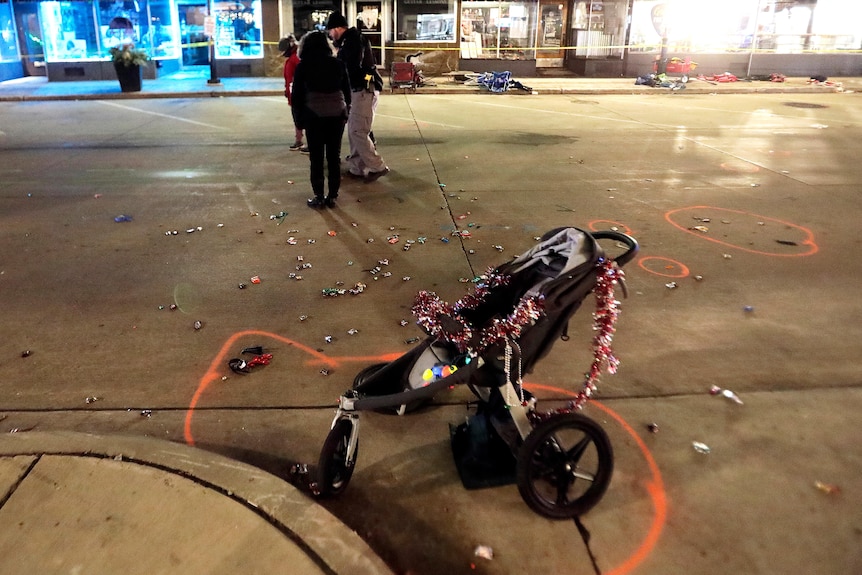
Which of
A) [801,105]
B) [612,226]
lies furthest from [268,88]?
[612,226]

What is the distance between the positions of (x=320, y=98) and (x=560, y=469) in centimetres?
522

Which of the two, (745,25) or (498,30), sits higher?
(745,25)

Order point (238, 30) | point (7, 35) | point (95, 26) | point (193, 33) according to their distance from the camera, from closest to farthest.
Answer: point (95, 26)
point (7, 35)
point (238, 30)
point (193, 33)

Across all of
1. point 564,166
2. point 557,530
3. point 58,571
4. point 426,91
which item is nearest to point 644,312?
point 557,530

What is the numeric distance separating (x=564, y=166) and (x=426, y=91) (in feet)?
35.1

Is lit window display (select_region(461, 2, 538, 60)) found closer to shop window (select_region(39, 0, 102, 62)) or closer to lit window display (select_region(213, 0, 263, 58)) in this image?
lit window display (select_region(213, 0, 263, 58))

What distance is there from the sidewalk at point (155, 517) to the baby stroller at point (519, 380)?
0.30 meters

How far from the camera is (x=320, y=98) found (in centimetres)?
690

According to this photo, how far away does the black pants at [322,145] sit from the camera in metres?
7.10

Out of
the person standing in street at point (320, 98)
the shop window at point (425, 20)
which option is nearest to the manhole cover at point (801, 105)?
the shop window at point (425, 20)

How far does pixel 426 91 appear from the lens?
760 inches

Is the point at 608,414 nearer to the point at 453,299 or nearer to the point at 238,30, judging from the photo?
the point at 453,299

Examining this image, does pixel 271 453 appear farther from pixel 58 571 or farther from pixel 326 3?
pixel 326 3

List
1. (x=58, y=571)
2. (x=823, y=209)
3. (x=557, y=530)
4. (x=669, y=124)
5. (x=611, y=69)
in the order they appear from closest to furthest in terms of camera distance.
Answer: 1. (x=58, y=571)
2. (x=557, y=530)
3. (x=823, y=209)
4. (x=669, y=124)
5. (x=611, y=69)
